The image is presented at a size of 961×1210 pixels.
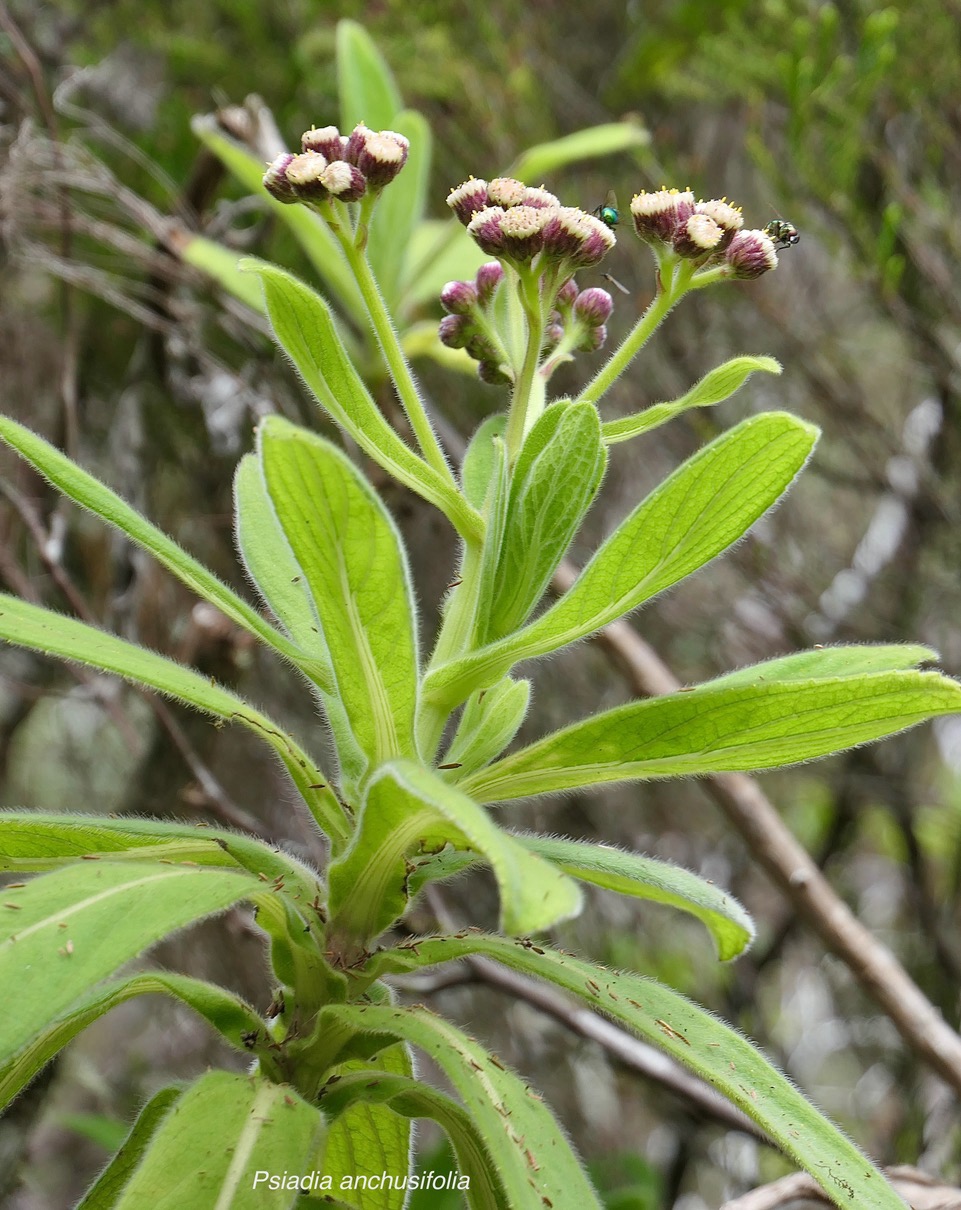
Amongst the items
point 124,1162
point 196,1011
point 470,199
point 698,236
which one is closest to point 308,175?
point 470,199

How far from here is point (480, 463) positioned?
1291mm

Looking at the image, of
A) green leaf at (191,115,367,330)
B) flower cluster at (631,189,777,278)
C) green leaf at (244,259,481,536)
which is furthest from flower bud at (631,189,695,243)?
green leaf at (191,115,367,330)

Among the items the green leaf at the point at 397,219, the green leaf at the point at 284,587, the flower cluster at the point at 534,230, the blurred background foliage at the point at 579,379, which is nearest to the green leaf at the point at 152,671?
the green leaf at the point at 284,587

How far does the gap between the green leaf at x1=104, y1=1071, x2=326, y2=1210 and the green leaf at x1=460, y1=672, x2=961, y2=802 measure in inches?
13.5

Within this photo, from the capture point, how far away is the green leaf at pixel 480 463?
1.27 m

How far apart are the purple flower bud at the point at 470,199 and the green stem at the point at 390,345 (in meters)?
0.11

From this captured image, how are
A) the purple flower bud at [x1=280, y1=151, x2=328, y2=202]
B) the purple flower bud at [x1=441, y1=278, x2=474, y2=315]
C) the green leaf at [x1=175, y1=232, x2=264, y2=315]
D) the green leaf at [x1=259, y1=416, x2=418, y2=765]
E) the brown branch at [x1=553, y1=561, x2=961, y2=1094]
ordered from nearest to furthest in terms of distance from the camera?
the green leaf at [x1=259, y1=416, x2=418, y2=765], the purple flower bud at [x1=280, y1=151, x2=328, y2=202], the purple flower bud at [x1=441, y1=278, x2=474, y2=315], the brown branch at [x1=553, y1=561, x2=961, y2=1094], the green leaf at [x1=175, y1=232, x2=264, y2=315]

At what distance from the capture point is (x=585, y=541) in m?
3.30

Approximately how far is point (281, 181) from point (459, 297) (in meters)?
0.22

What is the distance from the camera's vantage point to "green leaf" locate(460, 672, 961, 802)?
99 centimetres

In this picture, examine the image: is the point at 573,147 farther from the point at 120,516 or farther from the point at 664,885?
the point at 664,885

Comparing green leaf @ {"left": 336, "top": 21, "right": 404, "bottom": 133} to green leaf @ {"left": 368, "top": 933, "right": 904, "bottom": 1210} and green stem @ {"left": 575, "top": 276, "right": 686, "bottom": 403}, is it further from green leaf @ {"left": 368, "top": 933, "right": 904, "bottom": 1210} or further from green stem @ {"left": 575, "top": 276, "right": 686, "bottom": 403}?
green leaf @ {"left": 368, "top": 933, "right": 904, "bottom": 1210}

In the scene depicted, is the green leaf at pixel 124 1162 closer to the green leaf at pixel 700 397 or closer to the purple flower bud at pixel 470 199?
the green leaf at pixel 700 397

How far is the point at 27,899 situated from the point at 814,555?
311 cm
